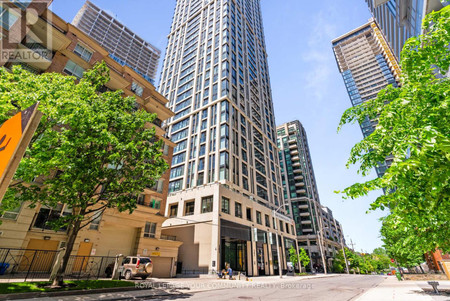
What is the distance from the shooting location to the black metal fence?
15.0m

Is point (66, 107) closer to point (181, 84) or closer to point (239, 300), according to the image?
point (239, 300)

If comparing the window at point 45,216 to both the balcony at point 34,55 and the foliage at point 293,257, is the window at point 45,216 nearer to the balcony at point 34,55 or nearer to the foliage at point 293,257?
the balcony at point 34,55

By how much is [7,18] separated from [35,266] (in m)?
22.3

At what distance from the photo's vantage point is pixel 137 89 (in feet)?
101

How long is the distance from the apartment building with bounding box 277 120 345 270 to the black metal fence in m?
65.8

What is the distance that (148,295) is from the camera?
1166cm

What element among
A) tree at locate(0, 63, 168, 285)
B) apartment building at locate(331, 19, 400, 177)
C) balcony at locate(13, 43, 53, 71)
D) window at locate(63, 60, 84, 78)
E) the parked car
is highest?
apartment building at locate(331, 19, 400, 177)

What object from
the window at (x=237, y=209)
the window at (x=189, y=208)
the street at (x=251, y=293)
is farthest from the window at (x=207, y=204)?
the street at (x=251, y=293)

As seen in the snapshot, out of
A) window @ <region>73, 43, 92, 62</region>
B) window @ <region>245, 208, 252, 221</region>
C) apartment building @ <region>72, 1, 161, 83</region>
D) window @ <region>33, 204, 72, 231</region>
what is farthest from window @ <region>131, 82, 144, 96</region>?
apartment building @ <region>72, 1, 161, 83</region>

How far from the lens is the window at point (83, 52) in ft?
83.0

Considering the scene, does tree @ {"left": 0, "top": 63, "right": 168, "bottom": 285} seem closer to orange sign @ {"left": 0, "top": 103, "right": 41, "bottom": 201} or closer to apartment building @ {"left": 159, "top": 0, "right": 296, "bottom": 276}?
orange sign @ {"left": 0, "top": 103, "right": 41, "bottom": 201}

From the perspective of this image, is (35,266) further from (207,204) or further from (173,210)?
(173,210)

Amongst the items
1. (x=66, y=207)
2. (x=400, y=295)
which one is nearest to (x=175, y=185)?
(x=66, y=207)

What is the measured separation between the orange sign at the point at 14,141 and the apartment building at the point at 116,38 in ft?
362
